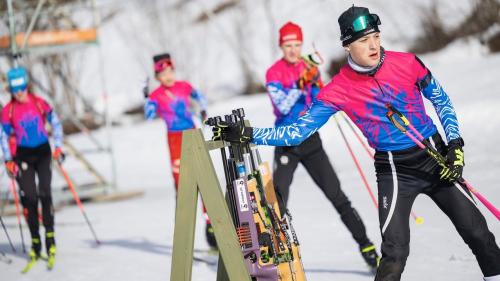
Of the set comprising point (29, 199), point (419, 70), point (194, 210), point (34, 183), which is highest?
point (419, 70)

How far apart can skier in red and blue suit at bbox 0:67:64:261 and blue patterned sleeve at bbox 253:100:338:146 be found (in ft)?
13.8

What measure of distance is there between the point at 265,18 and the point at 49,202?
25.5m

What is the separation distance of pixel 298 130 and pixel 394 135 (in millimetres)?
Answer: 572

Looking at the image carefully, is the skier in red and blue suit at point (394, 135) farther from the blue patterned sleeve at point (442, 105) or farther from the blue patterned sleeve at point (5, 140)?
the blue patterned sleeve at point (5, 140)

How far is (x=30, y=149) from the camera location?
24.8 feet

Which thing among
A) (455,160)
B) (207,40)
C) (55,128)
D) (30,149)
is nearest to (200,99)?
(55,128)

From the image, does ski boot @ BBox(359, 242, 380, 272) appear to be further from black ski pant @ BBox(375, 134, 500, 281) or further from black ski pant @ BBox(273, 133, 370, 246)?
black ski pant @ BBox(375, 134, 500, 281)

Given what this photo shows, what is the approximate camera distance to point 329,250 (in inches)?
263

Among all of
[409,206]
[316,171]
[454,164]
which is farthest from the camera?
[316,171]

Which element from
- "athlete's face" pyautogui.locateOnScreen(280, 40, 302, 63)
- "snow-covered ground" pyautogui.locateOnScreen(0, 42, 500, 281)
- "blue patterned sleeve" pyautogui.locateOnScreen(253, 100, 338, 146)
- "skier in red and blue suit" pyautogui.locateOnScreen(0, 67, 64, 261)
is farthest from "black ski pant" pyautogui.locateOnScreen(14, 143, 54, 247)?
"blue patterned sleeve" pyautogui.locateOnScreen(253, 100, 338, 146)

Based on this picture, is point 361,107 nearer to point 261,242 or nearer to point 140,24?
point 261,242

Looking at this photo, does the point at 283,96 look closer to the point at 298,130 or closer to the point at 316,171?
the point at 316,171

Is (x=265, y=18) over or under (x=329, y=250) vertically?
over

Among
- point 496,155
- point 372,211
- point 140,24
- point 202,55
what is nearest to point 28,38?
point 372,211
